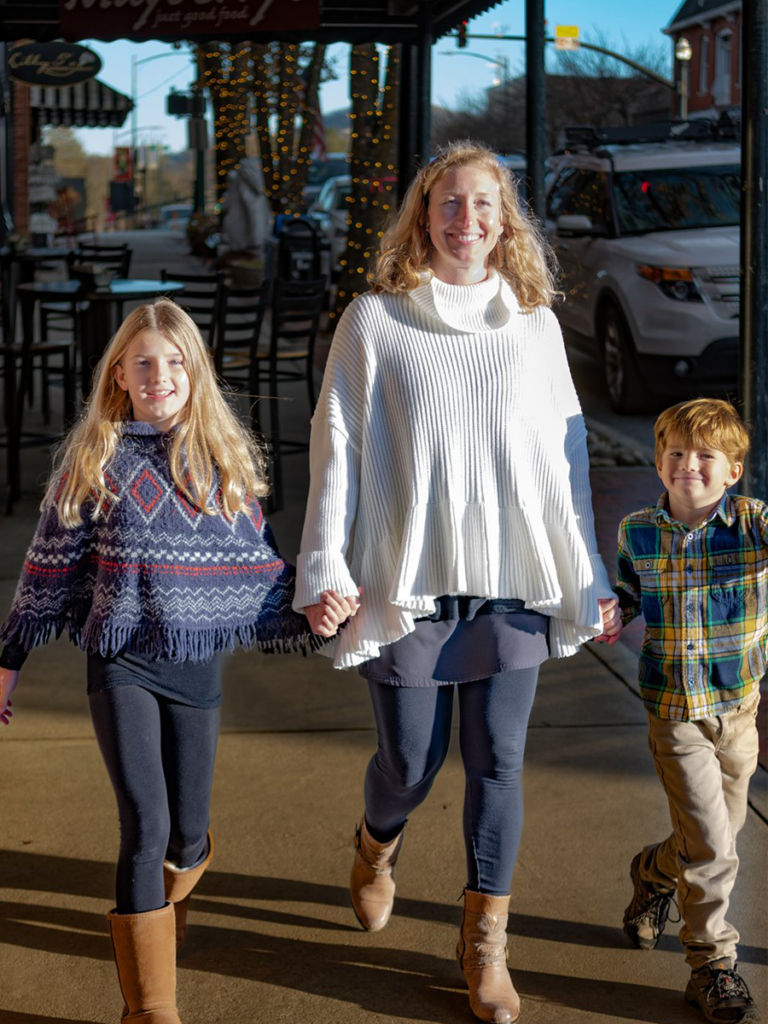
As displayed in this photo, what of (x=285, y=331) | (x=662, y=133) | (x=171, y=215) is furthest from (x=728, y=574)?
(x=171, y=215)

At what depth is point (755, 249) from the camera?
4.84 meters

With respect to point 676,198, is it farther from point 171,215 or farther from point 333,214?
point 171,215

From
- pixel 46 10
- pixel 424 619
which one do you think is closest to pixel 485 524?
pixel 424 619

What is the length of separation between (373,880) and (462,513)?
988 mm

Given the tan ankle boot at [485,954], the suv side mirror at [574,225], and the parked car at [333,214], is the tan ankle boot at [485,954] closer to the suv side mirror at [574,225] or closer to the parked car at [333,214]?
the suv side mirror at [574,225]


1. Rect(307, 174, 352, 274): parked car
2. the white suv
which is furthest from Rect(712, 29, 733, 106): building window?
the white suv

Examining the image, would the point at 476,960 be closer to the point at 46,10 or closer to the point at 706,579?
the point at 706,579

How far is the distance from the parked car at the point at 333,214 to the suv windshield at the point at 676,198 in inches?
332

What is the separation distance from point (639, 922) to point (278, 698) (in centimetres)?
200

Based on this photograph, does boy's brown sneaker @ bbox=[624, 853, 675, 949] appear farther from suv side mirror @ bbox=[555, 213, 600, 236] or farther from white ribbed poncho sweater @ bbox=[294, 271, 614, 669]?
suv side mirror @ bbox=[555, 213, 600, 236]

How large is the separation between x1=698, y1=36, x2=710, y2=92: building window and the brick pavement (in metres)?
55.6

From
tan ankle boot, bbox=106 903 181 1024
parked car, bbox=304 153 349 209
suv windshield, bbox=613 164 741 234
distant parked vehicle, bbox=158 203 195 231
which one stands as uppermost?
distant parked vehicle, bbox=158 203 195 231

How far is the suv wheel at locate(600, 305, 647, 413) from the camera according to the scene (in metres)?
10.7

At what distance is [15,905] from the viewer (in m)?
3.48
